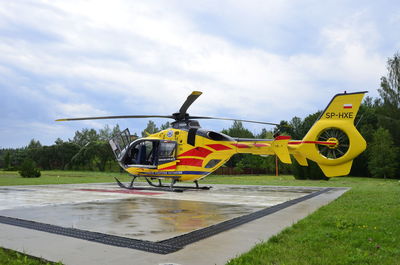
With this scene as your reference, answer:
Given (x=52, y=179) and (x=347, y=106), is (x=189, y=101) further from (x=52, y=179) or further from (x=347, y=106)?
(x=52, y=179)

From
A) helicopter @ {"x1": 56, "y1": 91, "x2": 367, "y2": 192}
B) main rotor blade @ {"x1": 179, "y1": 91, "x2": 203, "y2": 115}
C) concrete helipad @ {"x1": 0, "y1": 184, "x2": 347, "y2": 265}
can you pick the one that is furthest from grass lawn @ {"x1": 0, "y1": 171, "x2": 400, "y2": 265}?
main rotor blade @ {"x1": 179, "y1": 91, "x2": 203, "y2": 115}

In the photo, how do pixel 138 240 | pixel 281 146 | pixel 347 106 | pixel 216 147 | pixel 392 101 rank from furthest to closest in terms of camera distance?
1. pixel 392 101
2. pixel 216 147
3. pixel 281 146
4. pixel 347 106
5. pixel 138 240

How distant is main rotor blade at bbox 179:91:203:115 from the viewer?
1314cm

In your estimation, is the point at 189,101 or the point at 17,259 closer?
the point at 17,259

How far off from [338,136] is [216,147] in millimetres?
5067

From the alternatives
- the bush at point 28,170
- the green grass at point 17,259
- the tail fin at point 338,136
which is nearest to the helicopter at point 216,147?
the tail fin at point 338,136

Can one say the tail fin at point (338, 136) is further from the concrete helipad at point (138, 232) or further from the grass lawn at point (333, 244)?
the grass lawn at point (333, 244)

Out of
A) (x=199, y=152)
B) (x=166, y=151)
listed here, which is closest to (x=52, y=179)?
(x=166, y=151)

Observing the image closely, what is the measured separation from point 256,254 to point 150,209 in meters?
5.04

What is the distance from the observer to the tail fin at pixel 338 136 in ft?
40.6

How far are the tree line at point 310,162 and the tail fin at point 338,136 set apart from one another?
532cm

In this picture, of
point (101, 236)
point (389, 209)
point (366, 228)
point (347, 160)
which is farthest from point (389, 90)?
point (101, 236)

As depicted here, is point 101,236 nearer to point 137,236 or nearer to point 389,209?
point 137,236

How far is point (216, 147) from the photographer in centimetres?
1459
